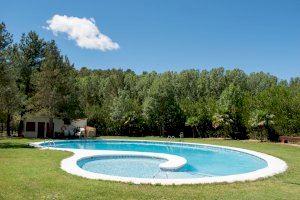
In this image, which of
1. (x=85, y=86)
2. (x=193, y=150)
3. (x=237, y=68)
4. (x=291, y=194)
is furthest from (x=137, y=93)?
(x=291, y=194)

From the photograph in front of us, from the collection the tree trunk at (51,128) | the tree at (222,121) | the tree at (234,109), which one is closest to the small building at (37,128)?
the tree trunk at (51,128)

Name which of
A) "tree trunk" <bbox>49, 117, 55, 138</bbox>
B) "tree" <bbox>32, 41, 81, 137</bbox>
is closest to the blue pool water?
"tree" <bbox>32, 41, 81, 137</bbox>

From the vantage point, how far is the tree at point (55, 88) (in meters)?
35.6

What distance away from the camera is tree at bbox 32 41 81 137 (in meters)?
35.6

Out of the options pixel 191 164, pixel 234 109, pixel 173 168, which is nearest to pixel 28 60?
pixel 234 109

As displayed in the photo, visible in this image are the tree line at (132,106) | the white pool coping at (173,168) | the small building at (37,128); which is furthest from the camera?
the small building at (37,128)

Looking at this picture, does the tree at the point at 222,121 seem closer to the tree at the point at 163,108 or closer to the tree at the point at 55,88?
the tree at the point at 163,108

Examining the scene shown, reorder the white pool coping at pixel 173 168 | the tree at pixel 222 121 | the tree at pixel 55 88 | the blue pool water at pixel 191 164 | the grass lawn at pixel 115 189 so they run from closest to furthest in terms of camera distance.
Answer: the grass lawn at pixel 115 189 < the white pool coping at pixel 173 168 < the blue pool water at pixel 191 164 < the tree at pixel 55 88 < the tree at pixel 222 121

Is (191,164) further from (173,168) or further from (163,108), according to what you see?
(163,108)

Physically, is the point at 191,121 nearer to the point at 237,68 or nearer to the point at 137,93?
the point at 137,93

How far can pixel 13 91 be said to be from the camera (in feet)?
92.2

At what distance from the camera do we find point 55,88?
35.7 metres

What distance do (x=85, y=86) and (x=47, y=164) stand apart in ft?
143

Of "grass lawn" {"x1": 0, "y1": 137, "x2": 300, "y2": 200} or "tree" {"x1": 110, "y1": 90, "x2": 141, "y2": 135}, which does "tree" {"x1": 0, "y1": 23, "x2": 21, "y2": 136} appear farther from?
"tree" {"x1": 110, "y1": 90, "x2": 141, "y2": 135}
